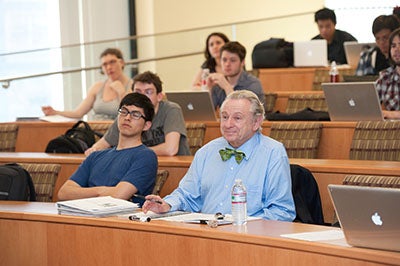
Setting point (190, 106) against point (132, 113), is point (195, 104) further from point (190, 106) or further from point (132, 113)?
point (132, 113)

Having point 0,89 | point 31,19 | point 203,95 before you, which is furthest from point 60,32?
point 203,95

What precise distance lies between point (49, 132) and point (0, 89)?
5.26 ft

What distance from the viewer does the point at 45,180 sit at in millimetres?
5156

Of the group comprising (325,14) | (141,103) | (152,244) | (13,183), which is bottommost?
(152,244)

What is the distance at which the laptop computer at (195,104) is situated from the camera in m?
6.91

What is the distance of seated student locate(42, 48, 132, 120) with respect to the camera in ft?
25.8

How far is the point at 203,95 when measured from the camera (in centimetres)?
690

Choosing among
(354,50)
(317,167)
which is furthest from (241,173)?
(354,50)

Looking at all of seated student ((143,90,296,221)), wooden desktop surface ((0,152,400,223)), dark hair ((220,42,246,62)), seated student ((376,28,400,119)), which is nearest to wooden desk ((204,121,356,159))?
seated student ((376,28,400,119))

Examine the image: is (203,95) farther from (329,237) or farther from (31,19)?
(31,19)

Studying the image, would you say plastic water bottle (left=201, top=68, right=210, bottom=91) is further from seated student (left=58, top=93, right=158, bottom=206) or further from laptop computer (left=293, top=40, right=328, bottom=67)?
seated student (left=58, top=93, right=158, bottom=206)

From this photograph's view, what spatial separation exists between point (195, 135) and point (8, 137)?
60.0 inches

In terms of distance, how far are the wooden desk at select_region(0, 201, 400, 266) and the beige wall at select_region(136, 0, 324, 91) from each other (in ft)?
21.6

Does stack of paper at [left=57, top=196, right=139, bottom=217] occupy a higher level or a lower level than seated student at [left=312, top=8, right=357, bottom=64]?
lower
